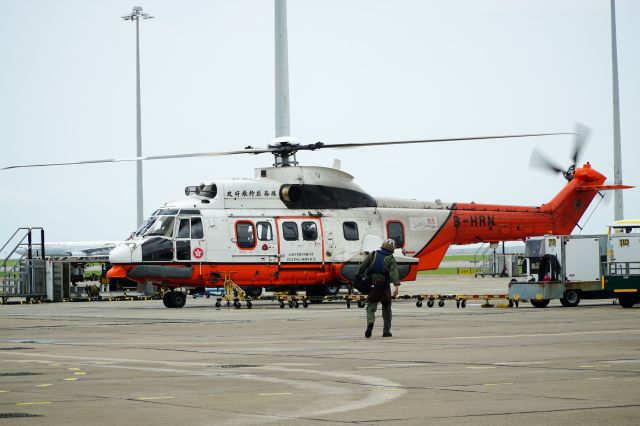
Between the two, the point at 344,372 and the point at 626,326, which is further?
the point at 626,326

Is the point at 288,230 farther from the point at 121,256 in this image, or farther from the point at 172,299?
the point at 121,256

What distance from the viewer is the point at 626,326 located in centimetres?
2209

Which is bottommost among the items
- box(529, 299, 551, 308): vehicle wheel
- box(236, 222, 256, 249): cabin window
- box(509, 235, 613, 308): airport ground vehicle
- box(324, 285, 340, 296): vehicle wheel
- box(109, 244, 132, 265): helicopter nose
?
box(529, 299, 551, 308): vehicle wheel

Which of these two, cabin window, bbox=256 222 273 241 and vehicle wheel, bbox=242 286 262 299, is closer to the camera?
cabin window, bbox=256 222 273 241

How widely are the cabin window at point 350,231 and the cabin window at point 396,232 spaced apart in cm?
133

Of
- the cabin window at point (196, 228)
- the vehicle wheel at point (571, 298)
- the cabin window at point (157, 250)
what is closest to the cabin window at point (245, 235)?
the cabin window at point (196, 228)

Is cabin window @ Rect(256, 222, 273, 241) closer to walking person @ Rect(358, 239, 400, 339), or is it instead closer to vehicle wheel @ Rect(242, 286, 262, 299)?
vehicle wheel @ Rect(242, 286, 262, 299)

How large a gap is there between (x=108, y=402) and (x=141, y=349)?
24.2 feet

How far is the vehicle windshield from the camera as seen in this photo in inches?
1372

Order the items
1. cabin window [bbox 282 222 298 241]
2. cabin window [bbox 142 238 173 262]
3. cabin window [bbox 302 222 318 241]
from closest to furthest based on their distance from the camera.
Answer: cabin window [bbox 142 238 173 262] < cabin window [bbox 282 222 298 241] < cabin window [bbox 302 222 318 241]

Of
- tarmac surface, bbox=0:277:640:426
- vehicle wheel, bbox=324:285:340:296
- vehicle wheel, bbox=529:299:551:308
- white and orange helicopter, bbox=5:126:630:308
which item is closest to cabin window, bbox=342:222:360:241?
white and orange helicopter, bbox=5:126:630:308

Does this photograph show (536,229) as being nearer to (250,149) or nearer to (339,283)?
(339,283)

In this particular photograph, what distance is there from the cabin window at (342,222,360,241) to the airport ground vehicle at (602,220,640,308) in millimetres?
9070

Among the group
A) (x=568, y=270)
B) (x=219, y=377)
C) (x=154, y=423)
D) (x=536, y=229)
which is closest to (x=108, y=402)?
(x=154, y=423)
